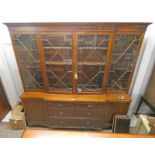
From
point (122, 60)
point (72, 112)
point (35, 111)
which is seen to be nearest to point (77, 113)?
point (72, 112)

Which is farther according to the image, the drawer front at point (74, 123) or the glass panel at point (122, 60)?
the drawer front at point (74, 123)

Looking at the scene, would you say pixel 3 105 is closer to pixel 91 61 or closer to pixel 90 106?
pixel 90 106

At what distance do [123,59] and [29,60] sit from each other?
1.44 metres

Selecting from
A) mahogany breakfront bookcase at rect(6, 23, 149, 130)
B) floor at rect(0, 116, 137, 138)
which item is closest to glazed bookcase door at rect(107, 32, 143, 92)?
mahogany breakfront bookcase at rect(6, 23, 149, 130)

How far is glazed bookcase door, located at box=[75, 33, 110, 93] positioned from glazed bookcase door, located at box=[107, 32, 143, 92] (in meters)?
0.15

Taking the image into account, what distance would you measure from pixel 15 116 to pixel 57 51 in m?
1.43

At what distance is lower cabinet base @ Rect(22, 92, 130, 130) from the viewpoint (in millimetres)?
2285

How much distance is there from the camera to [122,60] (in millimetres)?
2109

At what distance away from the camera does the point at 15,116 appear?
250cm

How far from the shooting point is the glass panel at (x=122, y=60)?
1950 millimetres

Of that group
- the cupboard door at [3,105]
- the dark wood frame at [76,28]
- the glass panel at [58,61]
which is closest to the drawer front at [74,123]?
the glass panel at [58,61]

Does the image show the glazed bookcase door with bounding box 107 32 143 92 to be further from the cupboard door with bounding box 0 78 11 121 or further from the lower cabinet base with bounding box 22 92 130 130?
the cupboard door with bounding box 0 78 11 121
